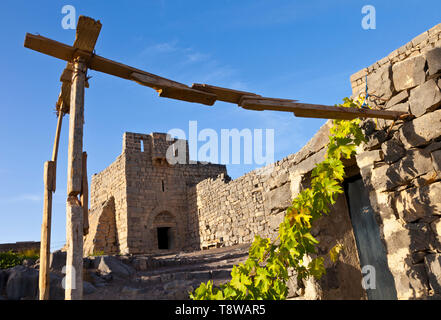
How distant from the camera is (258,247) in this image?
3848 mm

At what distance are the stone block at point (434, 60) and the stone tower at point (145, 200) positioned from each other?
50.4 feet

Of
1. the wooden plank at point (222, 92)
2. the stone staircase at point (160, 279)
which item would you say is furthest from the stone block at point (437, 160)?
the stone staircase at point (160, 279)

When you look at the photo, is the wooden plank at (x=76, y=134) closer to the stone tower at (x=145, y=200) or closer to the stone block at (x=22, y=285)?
the stone block at (x=22, y=285)

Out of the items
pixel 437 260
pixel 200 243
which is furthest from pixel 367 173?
pixel 200 243

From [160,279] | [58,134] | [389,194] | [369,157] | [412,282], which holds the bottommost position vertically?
[160,279]

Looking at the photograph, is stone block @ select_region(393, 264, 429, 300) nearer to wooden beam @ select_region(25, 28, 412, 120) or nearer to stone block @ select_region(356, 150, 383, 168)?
stone block @ select_region(356, 150, 383, 168)

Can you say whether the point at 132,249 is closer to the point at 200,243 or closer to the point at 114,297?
the point at 200,243

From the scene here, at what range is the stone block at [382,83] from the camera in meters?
3.58

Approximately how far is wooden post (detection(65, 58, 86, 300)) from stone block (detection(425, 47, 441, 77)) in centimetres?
314

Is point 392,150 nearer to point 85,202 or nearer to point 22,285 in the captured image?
point 85,202

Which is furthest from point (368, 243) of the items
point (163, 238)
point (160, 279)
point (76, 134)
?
point (163, 238)

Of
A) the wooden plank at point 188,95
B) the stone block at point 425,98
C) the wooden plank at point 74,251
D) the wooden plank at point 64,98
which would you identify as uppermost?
the wooden plank at point 64,98

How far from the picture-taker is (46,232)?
5.11 metres

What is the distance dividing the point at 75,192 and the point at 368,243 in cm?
312
